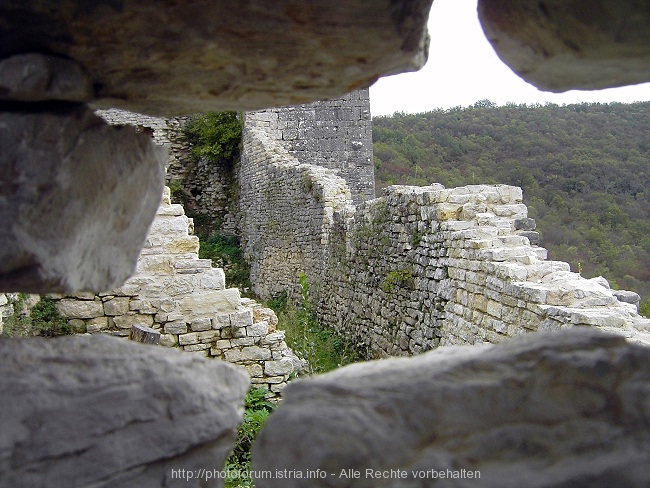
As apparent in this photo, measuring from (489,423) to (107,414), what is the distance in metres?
1.01

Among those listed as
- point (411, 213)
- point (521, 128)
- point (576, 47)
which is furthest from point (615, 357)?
point (521, 128)

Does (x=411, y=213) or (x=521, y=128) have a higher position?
(x=521, y=128)

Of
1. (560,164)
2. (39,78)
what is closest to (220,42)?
(39,78)

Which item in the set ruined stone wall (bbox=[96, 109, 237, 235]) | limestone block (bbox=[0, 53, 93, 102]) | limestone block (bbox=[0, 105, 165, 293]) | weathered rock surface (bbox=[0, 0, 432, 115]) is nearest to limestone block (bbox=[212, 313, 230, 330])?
limestone block (bbox=[0, 105, 165, 293])

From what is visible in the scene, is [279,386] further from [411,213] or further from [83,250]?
[83,250]

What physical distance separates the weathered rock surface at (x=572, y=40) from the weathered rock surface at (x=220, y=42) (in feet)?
0.75

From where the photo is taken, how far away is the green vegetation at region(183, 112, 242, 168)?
1507 centimetres

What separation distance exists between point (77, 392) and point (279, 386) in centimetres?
410

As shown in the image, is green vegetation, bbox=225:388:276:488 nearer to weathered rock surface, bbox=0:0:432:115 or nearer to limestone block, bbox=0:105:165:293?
limestone block, bbox=0:105:165:293

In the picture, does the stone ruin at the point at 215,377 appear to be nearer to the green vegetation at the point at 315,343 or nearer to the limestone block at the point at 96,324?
the limestone block at the point at 96,324

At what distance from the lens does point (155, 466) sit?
5.88ft

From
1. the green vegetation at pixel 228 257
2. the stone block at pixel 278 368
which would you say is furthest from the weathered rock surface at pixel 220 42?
the green vegetation at pixel 228 257

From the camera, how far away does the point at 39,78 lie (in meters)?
1.69

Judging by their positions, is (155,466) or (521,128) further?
(521,128)
